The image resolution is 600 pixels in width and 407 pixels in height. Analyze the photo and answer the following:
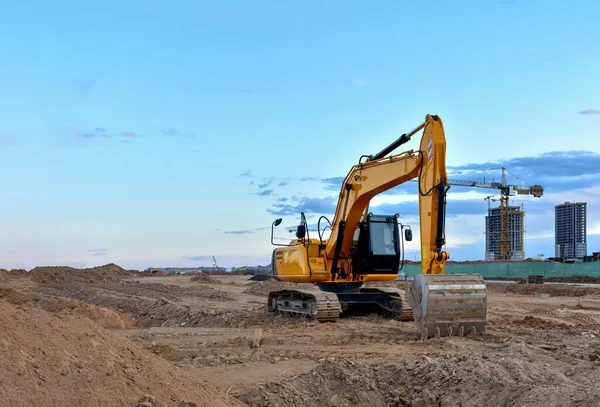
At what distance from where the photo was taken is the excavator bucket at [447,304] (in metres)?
10.5

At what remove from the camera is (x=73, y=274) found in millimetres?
49906

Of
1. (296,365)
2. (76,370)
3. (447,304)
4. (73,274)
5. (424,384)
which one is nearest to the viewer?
(76,370)

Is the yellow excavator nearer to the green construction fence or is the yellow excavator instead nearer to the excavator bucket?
the excavator bucket

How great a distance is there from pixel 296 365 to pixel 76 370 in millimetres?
4128

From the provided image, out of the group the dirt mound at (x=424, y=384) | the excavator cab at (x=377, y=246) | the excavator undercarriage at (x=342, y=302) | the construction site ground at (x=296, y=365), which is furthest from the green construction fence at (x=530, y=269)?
the dirt mound at (x=424, y=384)

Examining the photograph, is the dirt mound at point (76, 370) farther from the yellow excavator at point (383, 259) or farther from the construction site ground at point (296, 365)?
the yellow excavator at point (383, 259)

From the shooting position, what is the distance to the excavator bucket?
10.5m

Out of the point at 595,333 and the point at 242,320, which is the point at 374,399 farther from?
the point at 242,320

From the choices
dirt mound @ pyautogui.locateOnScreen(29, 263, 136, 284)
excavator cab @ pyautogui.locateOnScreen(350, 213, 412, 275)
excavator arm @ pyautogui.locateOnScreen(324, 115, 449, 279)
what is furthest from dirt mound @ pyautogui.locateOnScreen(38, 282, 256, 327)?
dirt mound @ pyautogui.locateOnScreen(29, 263, 136, 284)

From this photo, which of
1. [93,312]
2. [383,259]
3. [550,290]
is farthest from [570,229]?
[93,312]

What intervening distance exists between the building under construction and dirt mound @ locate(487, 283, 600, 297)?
63.6m

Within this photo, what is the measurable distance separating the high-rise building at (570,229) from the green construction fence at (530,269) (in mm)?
49344

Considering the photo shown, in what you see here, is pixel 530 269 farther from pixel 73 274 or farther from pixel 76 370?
pixel 76 370

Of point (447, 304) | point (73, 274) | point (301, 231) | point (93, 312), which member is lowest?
point (73, 274)
